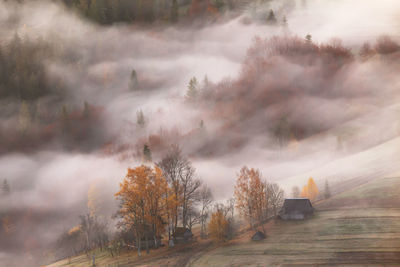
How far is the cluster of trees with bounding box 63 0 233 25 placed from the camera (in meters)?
134

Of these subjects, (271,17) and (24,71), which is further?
(24,71)

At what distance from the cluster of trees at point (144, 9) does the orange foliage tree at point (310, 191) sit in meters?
102

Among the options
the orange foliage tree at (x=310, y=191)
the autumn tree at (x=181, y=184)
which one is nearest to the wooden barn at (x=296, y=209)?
the orange foliage tree at (x=310, y=191)

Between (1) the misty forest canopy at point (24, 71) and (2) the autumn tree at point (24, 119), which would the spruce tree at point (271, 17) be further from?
(2) the autumn tree at point (24, 119)

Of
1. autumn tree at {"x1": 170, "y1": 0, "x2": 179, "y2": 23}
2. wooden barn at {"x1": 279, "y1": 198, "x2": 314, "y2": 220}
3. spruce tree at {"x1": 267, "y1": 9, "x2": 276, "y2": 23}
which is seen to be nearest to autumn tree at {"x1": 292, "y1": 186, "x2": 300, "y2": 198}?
wooden barn at {"x1": 279, "y1": 198, "x2": 314, "y2": 220}

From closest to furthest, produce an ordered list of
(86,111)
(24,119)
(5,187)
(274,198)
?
(274,198)
(5,187)
(86,111)
(24,119)

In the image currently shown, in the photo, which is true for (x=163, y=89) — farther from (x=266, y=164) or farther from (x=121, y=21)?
(x=266, y=164)

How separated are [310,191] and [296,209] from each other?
5.02 m

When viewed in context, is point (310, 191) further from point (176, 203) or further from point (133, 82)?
point (133, 82)

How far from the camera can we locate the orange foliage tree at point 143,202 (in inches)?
1581

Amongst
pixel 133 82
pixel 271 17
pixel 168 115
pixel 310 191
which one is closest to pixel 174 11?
pixel 271 17

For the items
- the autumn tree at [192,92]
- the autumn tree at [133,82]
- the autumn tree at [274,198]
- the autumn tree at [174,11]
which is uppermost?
the autumn tree at [174,11]

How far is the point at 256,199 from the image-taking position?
4288 cm

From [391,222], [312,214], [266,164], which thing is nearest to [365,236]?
[391,222]
